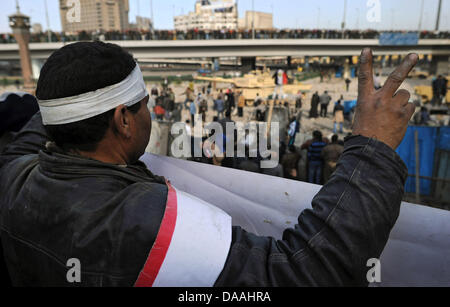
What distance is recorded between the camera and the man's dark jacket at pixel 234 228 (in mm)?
830

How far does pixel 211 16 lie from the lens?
136500 millimetres

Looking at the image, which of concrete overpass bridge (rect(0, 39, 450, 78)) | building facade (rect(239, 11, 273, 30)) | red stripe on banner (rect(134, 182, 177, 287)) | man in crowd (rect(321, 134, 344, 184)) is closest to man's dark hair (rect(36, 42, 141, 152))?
red stripe on banner (rect(134, 182, 177, 287))

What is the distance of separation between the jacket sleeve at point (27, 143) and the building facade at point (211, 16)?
11498cm

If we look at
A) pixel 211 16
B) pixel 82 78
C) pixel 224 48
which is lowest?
pixel 82 78

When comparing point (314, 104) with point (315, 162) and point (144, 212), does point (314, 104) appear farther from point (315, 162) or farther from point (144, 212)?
point (144, 212)

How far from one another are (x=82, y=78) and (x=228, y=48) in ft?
117

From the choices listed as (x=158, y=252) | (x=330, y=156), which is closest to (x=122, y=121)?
(x=158, y=252)

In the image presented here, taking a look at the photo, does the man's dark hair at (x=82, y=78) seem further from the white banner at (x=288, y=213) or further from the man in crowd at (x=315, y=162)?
the man in crowd at (x=315, y=162)

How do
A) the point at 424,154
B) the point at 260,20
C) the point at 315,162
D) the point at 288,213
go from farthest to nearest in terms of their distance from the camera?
the point at 260,20 → the point at 424,154 → the point at 315,162 → the point at 288,213

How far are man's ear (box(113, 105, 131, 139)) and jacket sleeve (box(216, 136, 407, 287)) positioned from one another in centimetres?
51

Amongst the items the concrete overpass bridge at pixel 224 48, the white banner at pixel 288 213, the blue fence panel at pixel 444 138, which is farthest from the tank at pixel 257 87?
the white banner at pixel 288 213

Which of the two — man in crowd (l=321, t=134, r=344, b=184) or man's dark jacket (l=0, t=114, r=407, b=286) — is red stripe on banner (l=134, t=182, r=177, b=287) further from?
man in crowd (l=321, t=134, r=344, b=184)

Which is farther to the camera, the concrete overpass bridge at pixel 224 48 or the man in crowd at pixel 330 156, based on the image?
the concrete overpass bridge at pixel 224 48
